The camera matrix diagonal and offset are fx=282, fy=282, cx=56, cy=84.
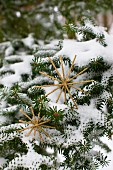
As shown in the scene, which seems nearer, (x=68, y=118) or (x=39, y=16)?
(x=68, y=118)

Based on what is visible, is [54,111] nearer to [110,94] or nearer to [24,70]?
[110,94]

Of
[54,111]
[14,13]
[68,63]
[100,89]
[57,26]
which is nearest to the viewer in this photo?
[54,111]

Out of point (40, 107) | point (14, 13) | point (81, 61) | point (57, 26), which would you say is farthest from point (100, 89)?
point (14, 13)

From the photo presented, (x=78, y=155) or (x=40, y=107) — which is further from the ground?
(x=40, y=107)

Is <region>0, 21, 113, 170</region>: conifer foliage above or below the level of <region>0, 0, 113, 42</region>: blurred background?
below

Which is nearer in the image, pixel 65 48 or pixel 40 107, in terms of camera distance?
pixel 40 107

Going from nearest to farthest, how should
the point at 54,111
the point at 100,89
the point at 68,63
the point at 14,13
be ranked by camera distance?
the point at 54,111, the point at 100,89, the point at 68,63, the point at 14,13

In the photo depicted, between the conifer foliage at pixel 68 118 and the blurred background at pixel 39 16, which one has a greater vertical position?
the blurred background at pixel 39 16

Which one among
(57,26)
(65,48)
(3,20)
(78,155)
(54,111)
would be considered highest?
(3,20)

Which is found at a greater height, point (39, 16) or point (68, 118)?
point (39, 16)

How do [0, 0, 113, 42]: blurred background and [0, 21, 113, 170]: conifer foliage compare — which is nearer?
[0, 21, 113, 170]: conifer foliage

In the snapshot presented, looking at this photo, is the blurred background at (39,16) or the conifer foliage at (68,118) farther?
the blurred background at (39,16)
